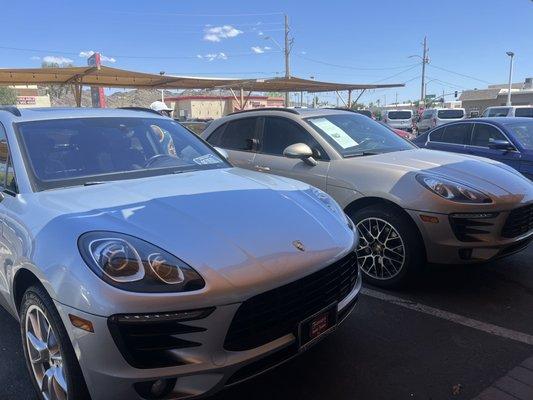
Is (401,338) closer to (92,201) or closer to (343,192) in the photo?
(343,192)

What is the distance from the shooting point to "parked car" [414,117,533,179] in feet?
23.8

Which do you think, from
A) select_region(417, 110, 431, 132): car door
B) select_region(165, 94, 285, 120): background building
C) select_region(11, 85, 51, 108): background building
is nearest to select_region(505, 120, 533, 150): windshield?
select_region(417, 110, 431, 132): car door

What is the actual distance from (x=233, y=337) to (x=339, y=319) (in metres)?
0.77

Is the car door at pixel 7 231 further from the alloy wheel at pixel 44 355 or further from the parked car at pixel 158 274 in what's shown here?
the alloy wheel at pixel 44 355

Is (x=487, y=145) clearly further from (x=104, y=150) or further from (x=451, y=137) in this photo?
(x=104, y=150)

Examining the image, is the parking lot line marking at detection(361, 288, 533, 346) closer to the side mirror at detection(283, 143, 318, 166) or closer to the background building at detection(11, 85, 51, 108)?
the side mirror at detection(283, 143, 318, 166)

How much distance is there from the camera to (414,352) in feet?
10.3

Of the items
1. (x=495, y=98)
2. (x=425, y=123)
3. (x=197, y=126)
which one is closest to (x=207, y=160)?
(x=197, y=126)

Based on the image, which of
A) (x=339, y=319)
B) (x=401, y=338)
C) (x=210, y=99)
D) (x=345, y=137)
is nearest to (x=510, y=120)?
(x=345, y=137)

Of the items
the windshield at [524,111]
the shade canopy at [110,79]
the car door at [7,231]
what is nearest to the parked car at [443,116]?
the windshield at [524,111]

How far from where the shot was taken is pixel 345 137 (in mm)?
5031

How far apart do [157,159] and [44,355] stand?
1612 mm

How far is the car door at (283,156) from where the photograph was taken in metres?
4.77

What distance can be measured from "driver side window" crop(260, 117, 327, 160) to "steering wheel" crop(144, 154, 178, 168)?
1698 mm
